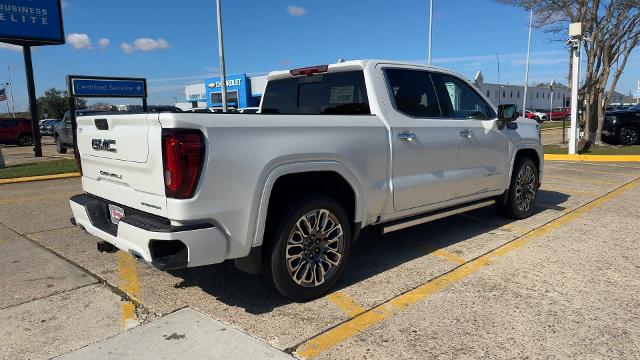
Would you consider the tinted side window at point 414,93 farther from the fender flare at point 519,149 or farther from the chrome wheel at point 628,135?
the chrome wheel at point 628,135

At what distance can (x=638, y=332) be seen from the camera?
3.12m

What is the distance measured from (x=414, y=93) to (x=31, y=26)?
17673mm

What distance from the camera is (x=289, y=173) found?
11.2ft

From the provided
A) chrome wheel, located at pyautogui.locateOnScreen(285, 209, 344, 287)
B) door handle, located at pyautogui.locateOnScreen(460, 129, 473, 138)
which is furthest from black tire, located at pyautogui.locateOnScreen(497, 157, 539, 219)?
chrome wheel, located at pyautogui.locateOnScreen(285, 209, 344, 287)

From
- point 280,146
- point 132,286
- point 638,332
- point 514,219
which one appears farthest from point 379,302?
point 514,219

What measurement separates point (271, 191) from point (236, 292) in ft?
3.36

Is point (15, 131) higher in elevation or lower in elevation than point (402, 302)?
higher

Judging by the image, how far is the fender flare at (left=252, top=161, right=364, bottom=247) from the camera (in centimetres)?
327

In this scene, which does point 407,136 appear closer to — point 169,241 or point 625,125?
point 169,241

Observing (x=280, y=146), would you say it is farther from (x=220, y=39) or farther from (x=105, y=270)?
(x=220, y=39)

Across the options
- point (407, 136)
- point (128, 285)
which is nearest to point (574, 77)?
point (407, 136)

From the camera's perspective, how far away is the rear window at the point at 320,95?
14.3 ft

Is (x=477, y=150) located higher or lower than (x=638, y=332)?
higher

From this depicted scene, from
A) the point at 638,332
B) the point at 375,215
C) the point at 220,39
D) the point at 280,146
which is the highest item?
the point at 220,39
